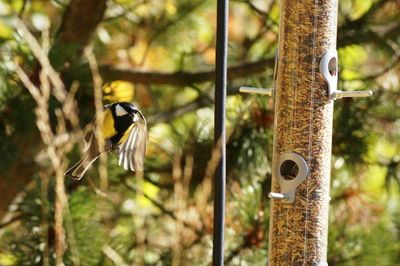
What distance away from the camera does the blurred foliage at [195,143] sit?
8.91ft

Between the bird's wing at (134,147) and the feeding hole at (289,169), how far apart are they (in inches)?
10.8

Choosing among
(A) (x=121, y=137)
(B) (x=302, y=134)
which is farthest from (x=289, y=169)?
(A) (x=121, y=137)

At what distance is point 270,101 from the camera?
298 cm

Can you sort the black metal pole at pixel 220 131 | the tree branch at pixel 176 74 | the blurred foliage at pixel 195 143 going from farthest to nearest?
1. the tree branch at pixel 176 74
2. the blurred foliage at pixel 195 143
3. the black metal pole at pixel 220 131

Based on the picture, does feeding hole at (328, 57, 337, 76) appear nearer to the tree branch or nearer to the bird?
the bird

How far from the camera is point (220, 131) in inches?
72.3

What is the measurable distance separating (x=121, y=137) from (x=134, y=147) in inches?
1.6

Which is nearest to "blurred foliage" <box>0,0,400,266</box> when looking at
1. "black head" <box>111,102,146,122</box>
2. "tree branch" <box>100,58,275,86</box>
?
"tree branch" <box>100,58,275,86</box>

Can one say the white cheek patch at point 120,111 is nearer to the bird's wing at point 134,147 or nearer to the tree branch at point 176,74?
the bird's wing at point 134,147

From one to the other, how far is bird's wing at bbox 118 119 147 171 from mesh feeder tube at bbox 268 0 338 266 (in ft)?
0.86

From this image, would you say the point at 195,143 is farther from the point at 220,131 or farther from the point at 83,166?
the point at 220,131

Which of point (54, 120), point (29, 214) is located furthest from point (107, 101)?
point (29, 214)

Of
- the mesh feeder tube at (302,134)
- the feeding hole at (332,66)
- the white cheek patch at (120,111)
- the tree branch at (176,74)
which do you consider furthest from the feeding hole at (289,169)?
the tree branch at (176,74)

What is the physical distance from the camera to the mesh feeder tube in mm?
2141
